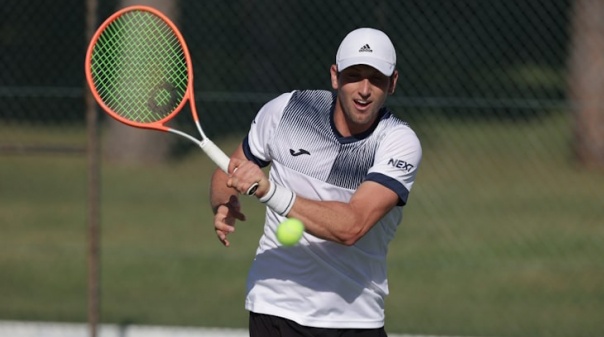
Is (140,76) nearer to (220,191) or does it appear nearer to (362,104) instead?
(220,191)

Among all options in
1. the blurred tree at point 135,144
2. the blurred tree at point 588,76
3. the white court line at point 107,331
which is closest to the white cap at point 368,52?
the white court line at point 107,331

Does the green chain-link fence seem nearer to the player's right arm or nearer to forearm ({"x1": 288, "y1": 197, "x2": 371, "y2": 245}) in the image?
the player's right arm

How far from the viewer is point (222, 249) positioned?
32.1ft

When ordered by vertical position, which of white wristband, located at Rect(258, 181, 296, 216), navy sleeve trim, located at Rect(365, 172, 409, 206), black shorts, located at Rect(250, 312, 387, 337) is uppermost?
navy sleeve trim, located at Rect(365, 172, 409, 206)

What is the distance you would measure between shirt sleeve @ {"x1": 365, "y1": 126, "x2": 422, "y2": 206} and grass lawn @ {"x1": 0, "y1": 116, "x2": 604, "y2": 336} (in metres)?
3.38

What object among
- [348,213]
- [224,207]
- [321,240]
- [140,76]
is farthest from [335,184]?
[140,76]

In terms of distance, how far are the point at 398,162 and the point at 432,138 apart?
702 centimetres

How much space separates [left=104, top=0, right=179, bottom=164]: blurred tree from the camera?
11.9 meters

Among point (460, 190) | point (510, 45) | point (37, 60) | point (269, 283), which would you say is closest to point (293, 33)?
point (510, 45)

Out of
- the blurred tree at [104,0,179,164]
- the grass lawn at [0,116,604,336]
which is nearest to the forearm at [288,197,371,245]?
the grass lawn at [0,116,604,336]

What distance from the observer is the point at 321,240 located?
4426 mm

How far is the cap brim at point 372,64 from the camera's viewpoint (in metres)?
4.19

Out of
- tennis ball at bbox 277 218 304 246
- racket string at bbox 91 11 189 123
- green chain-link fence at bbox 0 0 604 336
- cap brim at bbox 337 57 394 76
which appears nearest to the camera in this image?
tennis ball at bbox 277 218 304 246

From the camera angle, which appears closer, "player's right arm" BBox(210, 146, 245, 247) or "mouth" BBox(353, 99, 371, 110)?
"mouth" BBox(353, 99, 371, 110)
